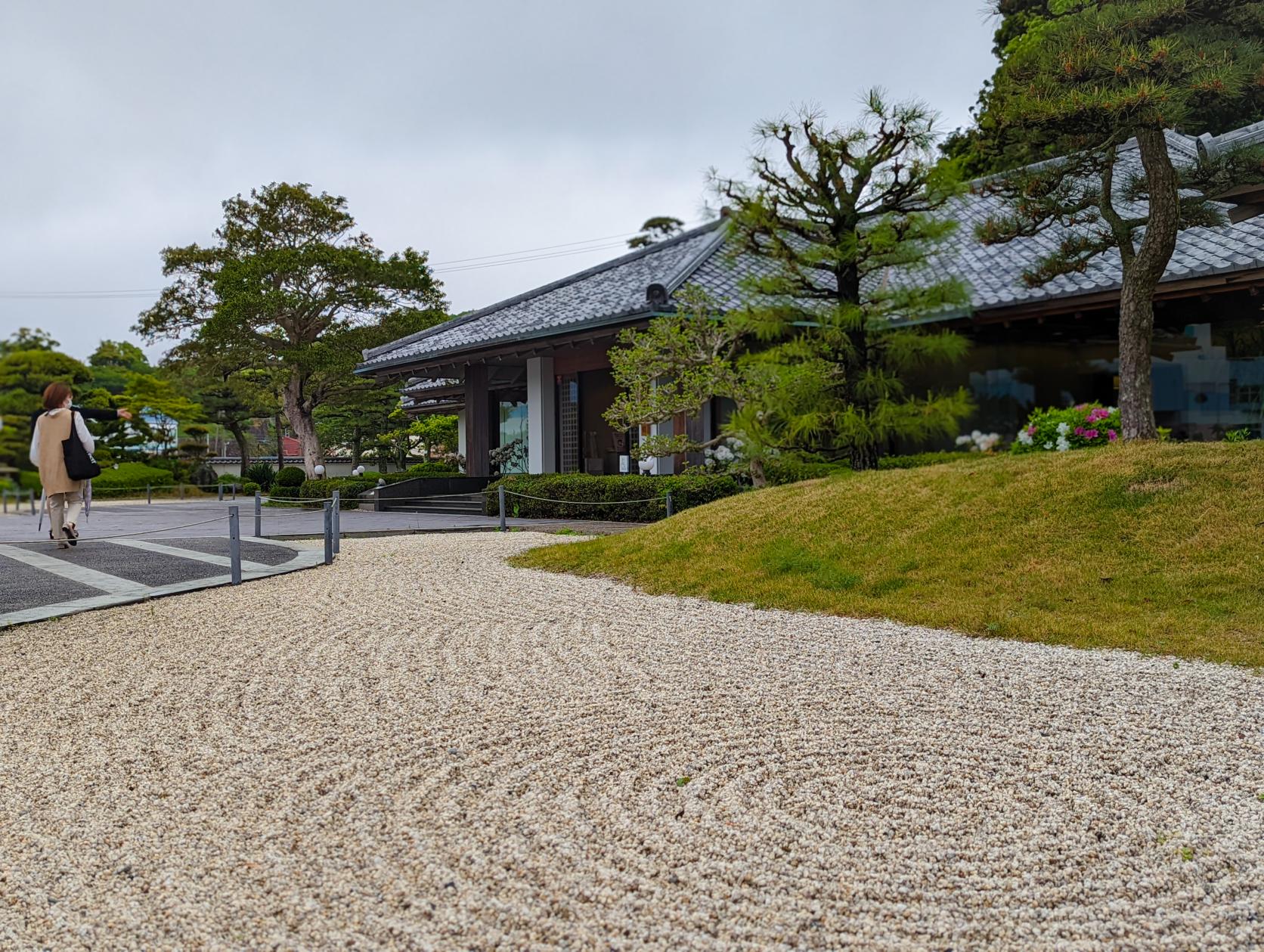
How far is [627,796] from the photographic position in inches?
111

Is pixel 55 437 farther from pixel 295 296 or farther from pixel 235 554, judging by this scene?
pixel 295 296

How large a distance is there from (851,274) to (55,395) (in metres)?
9.24

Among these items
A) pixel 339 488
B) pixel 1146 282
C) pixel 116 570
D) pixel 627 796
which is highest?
pixel 1146 282

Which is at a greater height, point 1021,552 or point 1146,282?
point 1146,282

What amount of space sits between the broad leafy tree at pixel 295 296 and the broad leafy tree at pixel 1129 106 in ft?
61.9

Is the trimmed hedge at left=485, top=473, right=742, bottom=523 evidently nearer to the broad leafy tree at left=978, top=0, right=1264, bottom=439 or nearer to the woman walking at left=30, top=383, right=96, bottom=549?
the broad leafy tree at left=978, top=0, right=1264, bottom=439

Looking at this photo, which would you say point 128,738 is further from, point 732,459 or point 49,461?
point 732,459

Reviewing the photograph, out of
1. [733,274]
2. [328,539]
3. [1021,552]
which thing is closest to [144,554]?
[328,539]

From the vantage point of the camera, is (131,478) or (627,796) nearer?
(627,796)

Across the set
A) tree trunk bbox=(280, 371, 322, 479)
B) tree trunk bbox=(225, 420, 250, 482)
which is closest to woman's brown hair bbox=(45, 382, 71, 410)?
tree trunk bbox=(225, 420, 250, 482)

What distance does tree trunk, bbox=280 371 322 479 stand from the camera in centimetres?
2444

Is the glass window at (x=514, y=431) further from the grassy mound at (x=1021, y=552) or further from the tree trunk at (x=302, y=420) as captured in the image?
the grassy mound at (x=1021, y=552)

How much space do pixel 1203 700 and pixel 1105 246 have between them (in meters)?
6.05

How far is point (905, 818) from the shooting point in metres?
2.63
